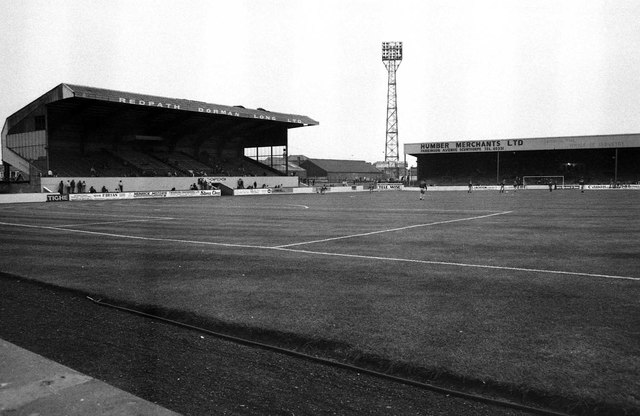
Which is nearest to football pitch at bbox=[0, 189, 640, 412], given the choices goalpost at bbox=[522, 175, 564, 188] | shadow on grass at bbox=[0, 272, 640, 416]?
shadow on grass at bbox=[0, 272, 640, 416]

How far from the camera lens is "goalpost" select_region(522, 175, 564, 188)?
3120 inches

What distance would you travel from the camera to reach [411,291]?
7840mm

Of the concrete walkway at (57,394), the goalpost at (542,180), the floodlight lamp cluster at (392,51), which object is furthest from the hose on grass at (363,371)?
the floodlight lamp cluster at (392,51)

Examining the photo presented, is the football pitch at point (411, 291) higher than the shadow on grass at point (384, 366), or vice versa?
the football pitch at point (411, 291)

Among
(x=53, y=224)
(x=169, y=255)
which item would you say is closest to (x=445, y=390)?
(x=169, y=255)

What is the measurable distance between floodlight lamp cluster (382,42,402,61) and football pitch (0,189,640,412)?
3281 inches

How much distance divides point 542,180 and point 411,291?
81012mm

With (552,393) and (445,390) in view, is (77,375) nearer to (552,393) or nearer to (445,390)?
(445,390)

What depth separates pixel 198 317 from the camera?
21.3 feet

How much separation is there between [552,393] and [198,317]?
4271 mm

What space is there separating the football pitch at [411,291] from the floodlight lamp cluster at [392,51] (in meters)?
83.3

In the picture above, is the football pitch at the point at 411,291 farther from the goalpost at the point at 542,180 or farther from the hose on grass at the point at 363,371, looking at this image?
the goalpost at the point at 542,180

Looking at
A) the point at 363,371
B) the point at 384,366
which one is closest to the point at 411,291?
the point at 384,366

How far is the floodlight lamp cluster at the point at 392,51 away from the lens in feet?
308
